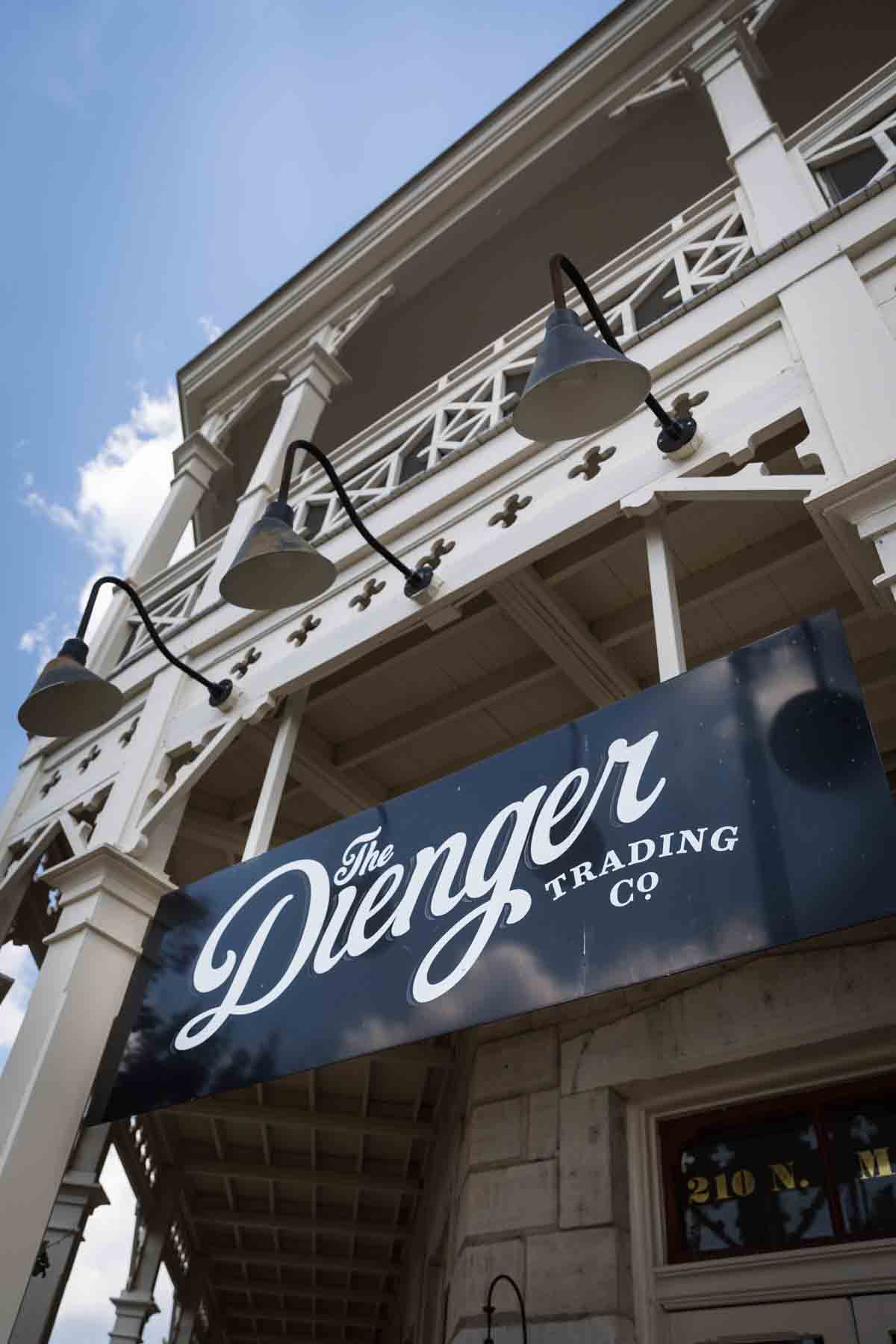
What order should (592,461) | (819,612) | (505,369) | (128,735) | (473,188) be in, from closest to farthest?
(592,461)
(819,612)
(505,369)
(128,735)
(473,188)

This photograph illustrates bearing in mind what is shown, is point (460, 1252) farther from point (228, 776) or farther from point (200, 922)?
point (228, 776)

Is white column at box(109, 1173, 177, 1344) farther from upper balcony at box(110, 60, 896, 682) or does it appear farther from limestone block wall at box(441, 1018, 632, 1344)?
upper balcony at box(110, 60, 896, 682)

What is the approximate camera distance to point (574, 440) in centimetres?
451

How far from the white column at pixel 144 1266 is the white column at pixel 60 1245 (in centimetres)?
358

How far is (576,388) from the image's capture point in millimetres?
3439

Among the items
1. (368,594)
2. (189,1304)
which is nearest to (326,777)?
(368,594)

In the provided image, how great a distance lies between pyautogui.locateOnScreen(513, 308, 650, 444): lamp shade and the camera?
3.39 metres

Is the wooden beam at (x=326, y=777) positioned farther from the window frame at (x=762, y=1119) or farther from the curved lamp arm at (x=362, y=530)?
the window frame at (x=762, y=1119)

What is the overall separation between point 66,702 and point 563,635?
259 centimetres

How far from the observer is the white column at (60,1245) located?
5824mm

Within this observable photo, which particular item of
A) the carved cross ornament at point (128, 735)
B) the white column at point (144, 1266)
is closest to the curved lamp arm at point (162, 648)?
the carved cross ornament at point (128, 735)

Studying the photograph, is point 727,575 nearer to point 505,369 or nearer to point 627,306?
point 627,306

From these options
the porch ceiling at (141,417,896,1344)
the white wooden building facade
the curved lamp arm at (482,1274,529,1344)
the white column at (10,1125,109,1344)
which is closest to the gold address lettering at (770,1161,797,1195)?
the white wooden building facade

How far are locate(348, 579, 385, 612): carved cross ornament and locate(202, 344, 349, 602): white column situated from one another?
1.56 meters
